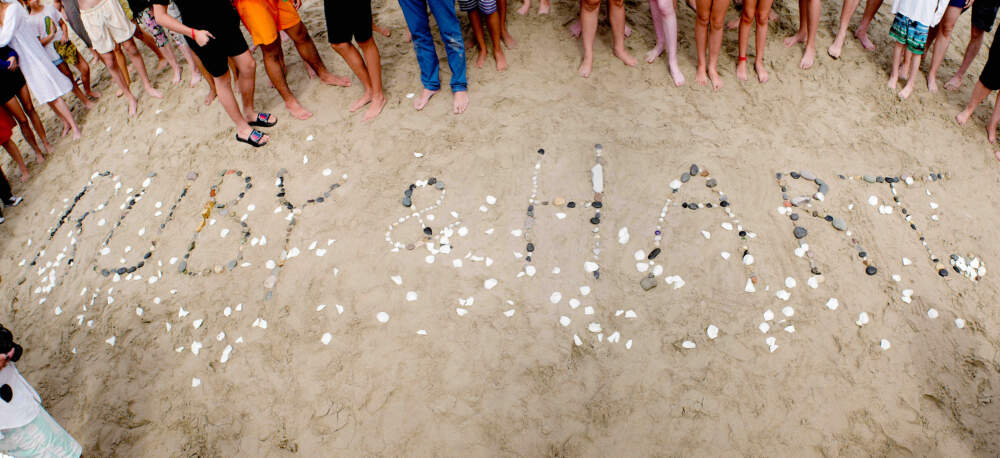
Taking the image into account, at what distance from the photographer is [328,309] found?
360cm

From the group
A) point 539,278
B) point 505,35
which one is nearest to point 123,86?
point 505,35

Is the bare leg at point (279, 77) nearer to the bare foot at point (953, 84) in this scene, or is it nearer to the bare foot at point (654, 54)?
the bare foot at point (654, 54)

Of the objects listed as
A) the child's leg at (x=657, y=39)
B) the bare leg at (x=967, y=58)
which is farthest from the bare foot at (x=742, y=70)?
the bare leg at (x=967, y=58)

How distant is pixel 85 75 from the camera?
244 inches

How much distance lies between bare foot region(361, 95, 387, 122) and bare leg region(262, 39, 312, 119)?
0.57 metres

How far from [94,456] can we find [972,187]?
6.40 metres

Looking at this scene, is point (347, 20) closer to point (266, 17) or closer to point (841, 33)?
point (266, 17)

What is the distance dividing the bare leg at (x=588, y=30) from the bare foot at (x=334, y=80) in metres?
2.20

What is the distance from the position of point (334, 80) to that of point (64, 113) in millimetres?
3247

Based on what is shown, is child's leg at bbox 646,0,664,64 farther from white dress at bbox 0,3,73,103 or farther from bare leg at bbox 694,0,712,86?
white dress at bbox 0,3,73,103

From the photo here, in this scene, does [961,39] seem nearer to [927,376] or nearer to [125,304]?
[927,376]

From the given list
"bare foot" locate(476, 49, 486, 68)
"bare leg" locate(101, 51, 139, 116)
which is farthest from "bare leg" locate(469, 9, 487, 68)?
"bare leg" locate(101, 51, 139, 116)

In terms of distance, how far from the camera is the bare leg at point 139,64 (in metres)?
5.53

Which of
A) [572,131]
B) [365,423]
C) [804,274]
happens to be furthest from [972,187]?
[365,423]
